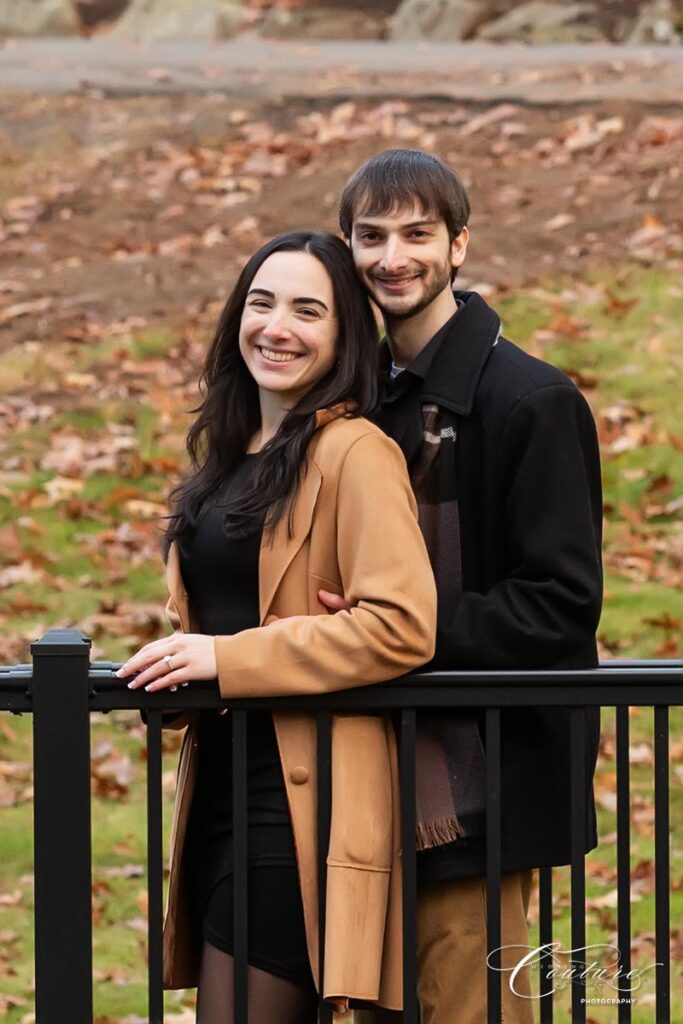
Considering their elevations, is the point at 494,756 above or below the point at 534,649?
below

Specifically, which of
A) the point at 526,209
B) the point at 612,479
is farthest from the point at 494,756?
the point at 526,209

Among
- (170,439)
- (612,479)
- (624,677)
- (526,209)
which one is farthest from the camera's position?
(526,209)

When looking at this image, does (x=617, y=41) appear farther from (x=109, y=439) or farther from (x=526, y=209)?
(x=109, y=439)

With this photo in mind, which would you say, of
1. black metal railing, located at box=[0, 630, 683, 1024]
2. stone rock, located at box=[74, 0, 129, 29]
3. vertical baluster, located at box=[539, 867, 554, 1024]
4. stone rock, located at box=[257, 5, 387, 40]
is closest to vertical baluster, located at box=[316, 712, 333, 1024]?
black metal railing, located at box=[0, 630, 683, 1024]

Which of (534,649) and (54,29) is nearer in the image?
(534,649)

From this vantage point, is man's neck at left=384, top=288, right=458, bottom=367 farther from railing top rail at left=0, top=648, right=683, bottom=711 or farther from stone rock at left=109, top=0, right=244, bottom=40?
stone rock at left=109, top=0, right=244, bottom=40

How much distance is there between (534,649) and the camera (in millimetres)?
3096

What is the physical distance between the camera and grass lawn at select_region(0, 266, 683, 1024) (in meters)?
5.66

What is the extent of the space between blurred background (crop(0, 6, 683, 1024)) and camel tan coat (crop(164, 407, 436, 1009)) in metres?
2.28

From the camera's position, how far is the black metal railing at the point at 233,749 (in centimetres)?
301

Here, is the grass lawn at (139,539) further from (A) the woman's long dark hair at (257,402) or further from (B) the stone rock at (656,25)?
(B) the stone rock at (656,25)

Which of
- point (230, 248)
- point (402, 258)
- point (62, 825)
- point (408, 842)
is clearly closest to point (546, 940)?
point (408, 842)

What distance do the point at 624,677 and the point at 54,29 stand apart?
524 inches

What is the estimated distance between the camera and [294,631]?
295 cm
